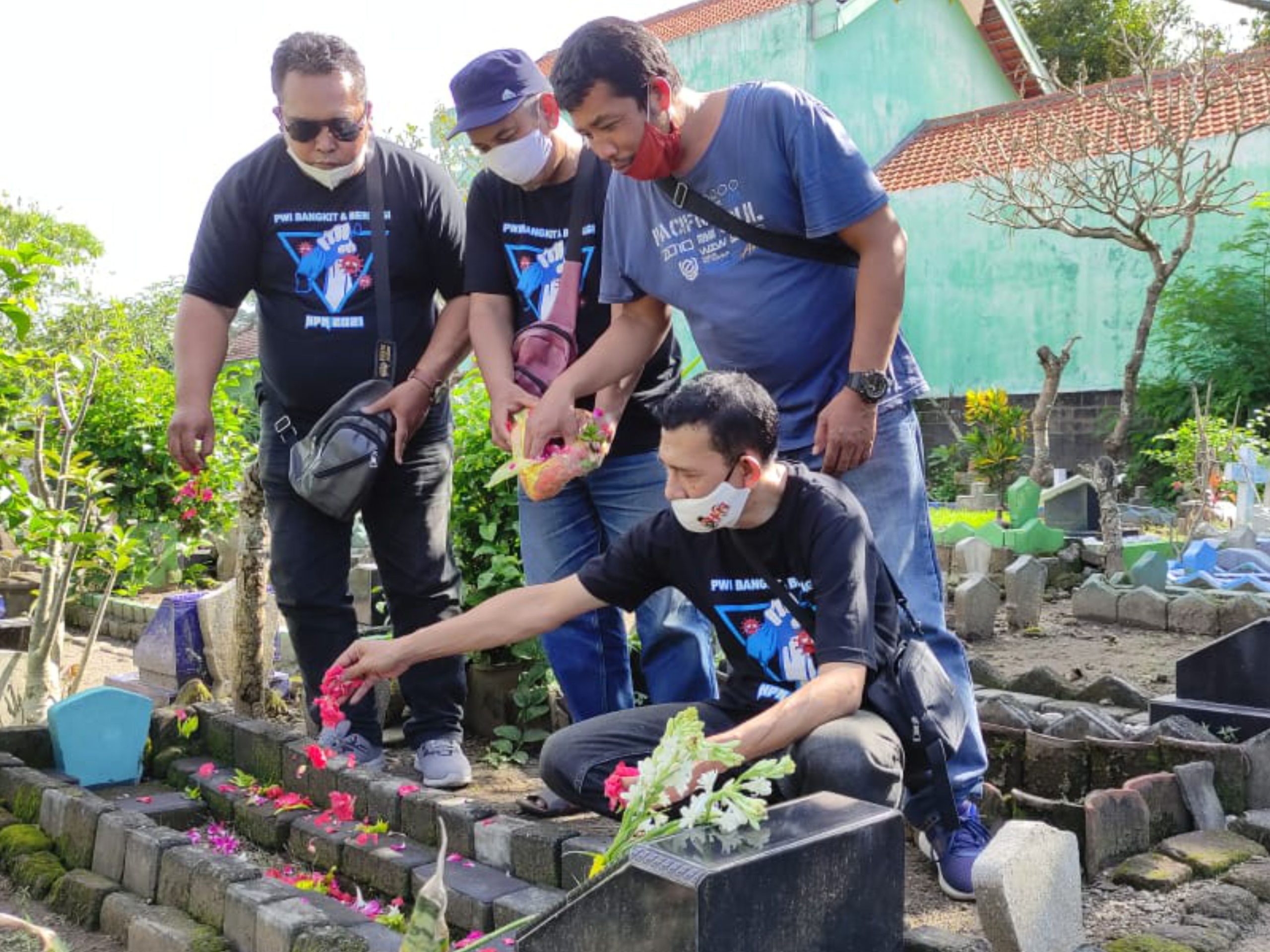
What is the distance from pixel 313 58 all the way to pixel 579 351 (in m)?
1.05

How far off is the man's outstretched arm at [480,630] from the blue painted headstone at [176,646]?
8.17 ft

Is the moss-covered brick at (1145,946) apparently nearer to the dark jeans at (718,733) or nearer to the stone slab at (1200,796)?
the dark jeans at (718,733)

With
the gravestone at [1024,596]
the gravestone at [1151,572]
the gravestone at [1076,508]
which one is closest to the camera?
the gravestone at [1024,596]

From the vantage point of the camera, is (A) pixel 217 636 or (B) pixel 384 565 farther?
(A) pixel 217 636

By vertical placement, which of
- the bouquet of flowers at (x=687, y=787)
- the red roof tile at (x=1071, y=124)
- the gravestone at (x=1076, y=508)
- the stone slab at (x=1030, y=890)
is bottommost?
the gravestone at (x=1076, y=508)

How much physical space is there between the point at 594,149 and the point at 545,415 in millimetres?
641

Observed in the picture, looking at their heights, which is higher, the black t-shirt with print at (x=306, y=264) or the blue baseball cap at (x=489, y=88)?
the blue baseball cap at (x=489, y=88)

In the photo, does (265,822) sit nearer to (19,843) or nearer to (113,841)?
(113,841)

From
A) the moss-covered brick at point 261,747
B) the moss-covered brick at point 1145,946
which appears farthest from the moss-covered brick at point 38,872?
the moss-covered brick at point 1145,946

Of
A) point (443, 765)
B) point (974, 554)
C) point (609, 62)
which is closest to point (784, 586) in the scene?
point (609, 62)

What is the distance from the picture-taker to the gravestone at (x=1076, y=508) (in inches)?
394

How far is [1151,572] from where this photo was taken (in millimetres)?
7613

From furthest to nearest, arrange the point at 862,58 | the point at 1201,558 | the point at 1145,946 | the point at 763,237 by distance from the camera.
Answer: the point at 862,58, the point at 1201,558, the point at 763,237, the point at 1145,946

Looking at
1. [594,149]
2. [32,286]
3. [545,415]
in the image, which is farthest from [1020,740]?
[32,286]
